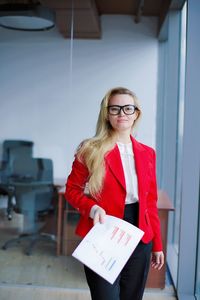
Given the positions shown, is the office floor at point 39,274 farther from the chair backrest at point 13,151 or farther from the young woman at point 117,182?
the young woman at point 117,182

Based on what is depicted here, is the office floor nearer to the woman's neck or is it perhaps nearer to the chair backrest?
the chair backrest

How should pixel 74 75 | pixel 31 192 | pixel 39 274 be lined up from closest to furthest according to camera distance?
pixel 39 274
pixel 74 75
pixel 31 192

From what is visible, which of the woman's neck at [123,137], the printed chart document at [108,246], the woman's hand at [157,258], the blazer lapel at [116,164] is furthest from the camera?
the woman's hand at [157,258]

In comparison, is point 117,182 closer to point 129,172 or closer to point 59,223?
point 129,172

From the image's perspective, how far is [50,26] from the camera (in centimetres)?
314

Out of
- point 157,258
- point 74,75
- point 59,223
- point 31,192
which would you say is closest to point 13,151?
point 31,192

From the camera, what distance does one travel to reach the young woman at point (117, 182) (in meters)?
1.46

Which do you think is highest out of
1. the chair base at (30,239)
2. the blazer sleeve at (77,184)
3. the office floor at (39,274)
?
the blazer sleeve at (77,184)

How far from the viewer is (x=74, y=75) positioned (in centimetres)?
316

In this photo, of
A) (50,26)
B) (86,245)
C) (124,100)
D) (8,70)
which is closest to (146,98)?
(50,26)

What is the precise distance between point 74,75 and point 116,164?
6.10 ft

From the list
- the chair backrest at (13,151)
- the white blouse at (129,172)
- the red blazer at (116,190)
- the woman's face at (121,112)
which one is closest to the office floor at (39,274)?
the chair backrest at (13,151)

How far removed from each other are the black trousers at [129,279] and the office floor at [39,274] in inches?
47.8

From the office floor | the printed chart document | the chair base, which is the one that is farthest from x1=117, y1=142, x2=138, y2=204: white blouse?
the chair base
